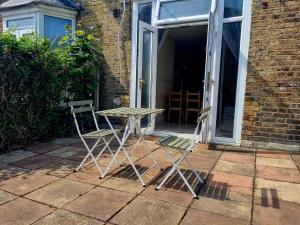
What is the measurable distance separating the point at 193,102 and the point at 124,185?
4.88 meters

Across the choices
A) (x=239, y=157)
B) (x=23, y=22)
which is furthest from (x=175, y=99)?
(x=23, y=22)

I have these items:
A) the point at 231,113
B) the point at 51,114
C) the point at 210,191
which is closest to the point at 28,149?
the point at 51,114

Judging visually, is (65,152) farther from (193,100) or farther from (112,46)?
(193,100)

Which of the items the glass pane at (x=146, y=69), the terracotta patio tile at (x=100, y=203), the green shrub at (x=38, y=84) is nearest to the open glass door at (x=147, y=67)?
the glass pane at (x=146, y=69)

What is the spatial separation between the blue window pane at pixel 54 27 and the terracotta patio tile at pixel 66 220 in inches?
211

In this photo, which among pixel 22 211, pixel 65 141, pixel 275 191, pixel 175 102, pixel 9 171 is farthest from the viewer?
pixel 175 102

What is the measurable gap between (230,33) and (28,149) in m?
4.15

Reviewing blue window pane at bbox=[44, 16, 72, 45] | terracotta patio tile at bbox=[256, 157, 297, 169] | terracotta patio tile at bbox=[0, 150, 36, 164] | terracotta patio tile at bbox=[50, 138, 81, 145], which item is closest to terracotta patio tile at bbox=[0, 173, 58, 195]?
terracotta patio tile at bbox=[0, 150, 36, 164]

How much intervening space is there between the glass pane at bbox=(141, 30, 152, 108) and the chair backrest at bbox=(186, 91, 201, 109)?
1.97 m

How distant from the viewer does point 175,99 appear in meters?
7.57

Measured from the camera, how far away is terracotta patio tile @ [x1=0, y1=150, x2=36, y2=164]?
12.9ft

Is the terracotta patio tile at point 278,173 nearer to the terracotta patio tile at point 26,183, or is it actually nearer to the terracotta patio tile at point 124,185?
the terracotta patio tile at point 124,185

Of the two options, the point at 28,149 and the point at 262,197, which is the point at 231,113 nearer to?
the point at 262,197

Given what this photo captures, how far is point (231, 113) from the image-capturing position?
197 inches
